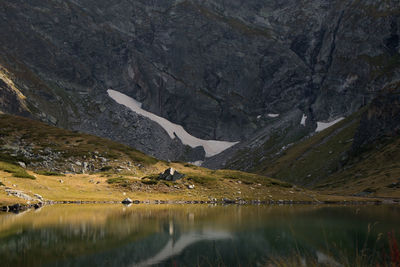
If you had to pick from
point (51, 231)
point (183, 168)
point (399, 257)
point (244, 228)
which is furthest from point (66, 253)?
point (183, 168)

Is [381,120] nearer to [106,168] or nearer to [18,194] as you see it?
[106,168]

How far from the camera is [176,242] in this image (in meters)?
32.1

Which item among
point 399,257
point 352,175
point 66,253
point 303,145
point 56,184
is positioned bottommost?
point 66,253

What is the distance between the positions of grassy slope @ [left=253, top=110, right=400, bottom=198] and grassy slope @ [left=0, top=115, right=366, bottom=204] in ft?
86.8

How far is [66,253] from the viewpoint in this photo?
25641 mm

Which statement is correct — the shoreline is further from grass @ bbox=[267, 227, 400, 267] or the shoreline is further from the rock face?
the rock face

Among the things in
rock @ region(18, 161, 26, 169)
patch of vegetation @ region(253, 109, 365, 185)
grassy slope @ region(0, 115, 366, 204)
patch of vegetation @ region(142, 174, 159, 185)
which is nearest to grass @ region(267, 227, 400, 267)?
grassy slope @ region(0, 115, 366, 204)

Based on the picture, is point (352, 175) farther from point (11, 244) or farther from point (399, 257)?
point (399, 257)

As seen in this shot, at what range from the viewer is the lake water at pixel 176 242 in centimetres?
2391

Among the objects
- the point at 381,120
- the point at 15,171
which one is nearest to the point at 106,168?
the point at 15,171

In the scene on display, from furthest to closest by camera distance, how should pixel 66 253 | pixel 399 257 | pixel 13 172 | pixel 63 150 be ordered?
pixel 63 150
pixel 13 172
pixel 66 253
pixel 399 257

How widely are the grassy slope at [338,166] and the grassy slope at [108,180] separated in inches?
1041

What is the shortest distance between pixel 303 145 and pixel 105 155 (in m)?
121

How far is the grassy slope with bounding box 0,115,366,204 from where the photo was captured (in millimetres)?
71688
